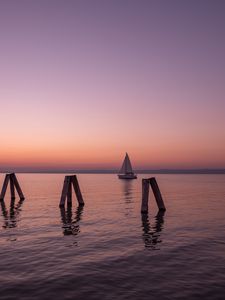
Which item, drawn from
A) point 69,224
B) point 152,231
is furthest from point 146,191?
point 69,224

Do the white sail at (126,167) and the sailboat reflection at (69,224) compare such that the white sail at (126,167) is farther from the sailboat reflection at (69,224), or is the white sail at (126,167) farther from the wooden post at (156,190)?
the sailboat reflection at (69,224)

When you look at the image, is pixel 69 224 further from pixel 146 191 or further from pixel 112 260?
pixel 112 260

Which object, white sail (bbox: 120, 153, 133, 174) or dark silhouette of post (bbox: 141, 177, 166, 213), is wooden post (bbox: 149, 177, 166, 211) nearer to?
dark silhouette of post (bbox: 141, 177, 166, 213)

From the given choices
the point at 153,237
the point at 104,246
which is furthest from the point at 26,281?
the point at 153,237

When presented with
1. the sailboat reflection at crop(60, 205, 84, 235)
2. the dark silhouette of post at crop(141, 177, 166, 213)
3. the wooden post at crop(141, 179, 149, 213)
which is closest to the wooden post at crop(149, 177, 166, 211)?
the dark silhouette of post at crop(141, 177, 166, 213)

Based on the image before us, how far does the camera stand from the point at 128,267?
10773mm

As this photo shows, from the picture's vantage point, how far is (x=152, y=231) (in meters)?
17.8

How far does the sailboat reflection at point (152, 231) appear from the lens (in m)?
14.5

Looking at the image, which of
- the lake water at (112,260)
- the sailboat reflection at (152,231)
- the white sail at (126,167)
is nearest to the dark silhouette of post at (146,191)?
the sailboat reflection at (152,231)

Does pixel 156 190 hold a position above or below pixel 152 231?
above

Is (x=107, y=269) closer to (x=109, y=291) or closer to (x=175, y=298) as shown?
(x=109, y=291)

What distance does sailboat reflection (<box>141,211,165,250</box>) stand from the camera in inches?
572

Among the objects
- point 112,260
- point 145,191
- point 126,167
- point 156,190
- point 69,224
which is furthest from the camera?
point 126,167

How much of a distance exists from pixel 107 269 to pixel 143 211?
47.6 feet
